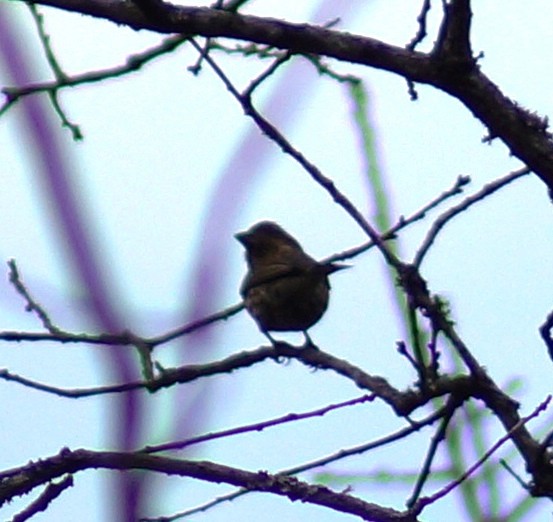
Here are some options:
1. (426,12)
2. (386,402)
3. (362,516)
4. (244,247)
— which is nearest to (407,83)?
(426,12)

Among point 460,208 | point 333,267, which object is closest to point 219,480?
point 460,208

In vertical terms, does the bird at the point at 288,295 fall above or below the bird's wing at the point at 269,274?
below

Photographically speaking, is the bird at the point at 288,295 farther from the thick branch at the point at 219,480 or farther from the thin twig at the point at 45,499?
the thin twig at the point at 45,499

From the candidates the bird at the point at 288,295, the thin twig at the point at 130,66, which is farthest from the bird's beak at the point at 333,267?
the thin twig at the point at 130,66

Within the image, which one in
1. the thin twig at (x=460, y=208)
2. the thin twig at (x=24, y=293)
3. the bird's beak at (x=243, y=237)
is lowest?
the thin twig at (x=460, y=208)

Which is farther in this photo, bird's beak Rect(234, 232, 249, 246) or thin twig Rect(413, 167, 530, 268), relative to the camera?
bird's beak Rect(234, 232, 249, 246)

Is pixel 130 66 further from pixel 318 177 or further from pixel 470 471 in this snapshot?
pixel 470 471

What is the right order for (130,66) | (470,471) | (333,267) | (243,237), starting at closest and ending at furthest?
(470,471)
(130,66)
(333,267)
(243,237)

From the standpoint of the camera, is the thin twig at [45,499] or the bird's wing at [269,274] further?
the bird's wing at [269,274]

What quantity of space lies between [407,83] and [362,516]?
1.11 metres

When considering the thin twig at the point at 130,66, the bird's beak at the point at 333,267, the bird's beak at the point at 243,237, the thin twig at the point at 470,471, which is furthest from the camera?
the bird's beak at the point at 243,237

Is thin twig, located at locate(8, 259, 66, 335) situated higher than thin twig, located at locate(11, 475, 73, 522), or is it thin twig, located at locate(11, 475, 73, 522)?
thin twig, located at locate(8, 259, 66, 335)

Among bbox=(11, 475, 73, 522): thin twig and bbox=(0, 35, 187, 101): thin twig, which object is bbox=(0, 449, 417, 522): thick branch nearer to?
bbox=(11, 475, 73, 522): thin twig

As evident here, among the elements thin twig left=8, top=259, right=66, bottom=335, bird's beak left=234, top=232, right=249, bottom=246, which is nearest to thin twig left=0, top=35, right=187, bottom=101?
thin twig left=8, top=259, right=66, bottom=335
